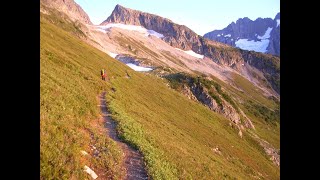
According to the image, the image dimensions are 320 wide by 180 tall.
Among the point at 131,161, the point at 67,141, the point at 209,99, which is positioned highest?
the point at 67,141

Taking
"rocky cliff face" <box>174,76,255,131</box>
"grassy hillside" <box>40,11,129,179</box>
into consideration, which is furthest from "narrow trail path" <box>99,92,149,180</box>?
"rocky cliff face" <box>174,76,255,131</box>

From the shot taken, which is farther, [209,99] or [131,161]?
[209,99]

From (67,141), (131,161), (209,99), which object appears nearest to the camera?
(67,141)

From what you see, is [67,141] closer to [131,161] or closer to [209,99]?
[131,161]

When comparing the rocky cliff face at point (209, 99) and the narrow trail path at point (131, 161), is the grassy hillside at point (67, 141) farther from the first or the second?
the rocky cliff face at point (209, 99)

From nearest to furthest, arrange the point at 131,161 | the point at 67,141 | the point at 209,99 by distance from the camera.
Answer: the point at 67,141 < the point at 131,161 < the point at 209,99

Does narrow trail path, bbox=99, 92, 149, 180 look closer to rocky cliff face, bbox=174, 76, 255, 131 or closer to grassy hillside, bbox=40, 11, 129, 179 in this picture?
grassy hillside, bbox=40, 11, 129, 179

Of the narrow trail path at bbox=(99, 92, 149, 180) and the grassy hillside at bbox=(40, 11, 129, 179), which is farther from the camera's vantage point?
the narrow trail path at bbox=(99, 92, 149, 180)

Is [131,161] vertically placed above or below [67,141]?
below

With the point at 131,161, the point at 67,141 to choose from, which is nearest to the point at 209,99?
the point at 131,161

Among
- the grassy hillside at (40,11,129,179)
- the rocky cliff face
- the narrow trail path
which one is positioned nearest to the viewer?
the grassy hillside at (40,11,129,179)

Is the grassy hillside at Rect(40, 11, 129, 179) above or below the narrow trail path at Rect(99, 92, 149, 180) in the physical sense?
above
